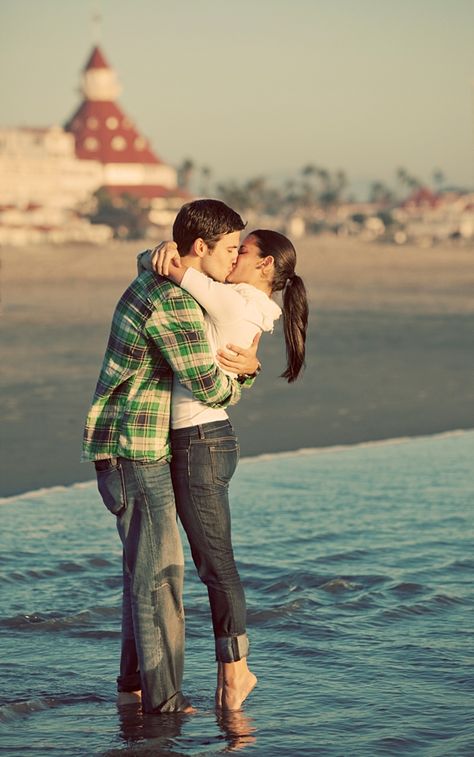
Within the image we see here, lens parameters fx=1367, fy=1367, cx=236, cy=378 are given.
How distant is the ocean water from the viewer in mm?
3996

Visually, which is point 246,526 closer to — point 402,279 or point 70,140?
point 402,279

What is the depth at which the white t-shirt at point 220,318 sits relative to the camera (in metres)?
3.82

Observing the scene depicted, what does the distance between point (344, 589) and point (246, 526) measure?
1.23 m

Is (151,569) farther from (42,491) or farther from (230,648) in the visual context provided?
(42,491)

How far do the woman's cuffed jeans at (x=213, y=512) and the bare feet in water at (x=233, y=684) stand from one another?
0.13ft

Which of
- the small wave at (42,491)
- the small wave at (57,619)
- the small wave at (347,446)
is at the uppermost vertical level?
the small wave at (347,446)

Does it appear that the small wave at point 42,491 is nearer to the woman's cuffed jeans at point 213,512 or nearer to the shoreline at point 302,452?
the shoreline at point 302,452

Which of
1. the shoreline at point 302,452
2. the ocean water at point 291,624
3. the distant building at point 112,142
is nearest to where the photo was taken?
the ocean water at point 291,624

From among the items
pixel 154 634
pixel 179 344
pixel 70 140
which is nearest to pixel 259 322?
pixel 179 344

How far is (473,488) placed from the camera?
7.67 meters

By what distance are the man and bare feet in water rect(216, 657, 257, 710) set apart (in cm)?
15

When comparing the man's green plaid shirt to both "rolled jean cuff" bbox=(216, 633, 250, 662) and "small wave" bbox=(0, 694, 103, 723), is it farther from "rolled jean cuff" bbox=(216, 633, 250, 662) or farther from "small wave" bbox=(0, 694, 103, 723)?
"small wave" bbox=(0, 694, 103, 723)

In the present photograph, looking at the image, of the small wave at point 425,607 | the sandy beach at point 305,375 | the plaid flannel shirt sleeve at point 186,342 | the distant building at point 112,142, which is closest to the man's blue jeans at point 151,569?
the plaid flannel shirt sleeve at point 186,342

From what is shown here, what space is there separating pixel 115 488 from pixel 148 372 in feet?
1.14
